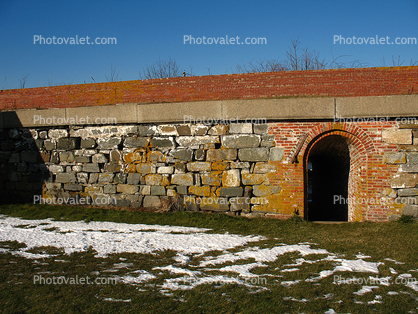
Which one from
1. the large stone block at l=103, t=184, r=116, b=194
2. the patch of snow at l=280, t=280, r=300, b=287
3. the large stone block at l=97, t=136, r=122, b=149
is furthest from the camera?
the large stone block at l=103, t=184, r=116, b=194

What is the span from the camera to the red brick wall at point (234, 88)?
6.98 metres

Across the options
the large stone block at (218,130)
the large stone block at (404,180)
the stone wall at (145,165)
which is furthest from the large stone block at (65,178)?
the large stone block at (404,180)

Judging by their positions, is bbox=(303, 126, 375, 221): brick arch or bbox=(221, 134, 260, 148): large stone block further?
bbox=(221, 134, 260, 148): large stone block

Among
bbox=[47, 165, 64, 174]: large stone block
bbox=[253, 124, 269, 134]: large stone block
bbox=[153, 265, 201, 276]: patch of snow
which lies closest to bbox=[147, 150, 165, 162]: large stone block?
bbox=[253, 124, 269, 134]: large stone block

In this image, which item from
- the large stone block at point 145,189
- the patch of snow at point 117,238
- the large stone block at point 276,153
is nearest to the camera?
the patch of snow at point 117,238

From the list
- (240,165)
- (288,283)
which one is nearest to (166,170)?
(240,165)

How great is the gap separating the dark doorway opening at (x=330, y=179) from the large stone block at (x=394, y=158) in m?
0.95

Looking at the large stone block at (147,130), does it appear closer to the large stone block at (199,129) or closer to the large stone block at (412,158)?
the large stone block at (199,129)

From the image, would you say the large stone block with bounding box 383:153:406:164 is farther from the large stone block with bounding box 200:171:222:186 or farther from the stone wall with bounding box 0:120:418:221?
the large stone block with bounding box 200:171:222:186

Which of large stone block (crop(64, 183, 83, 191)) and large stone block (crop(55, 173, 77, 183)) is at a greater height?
large stone block (crop(55, 173, 77, 183))

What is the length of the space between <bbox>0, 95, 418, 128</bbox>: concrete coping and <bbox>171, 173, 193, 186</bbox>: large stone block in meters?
1.29

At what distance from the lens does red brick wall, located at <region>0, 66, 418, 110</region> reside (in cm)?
698

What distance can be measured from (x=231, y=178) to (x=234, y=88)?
2.11 metres

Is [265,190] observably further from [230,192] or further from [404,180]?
[404,180]
